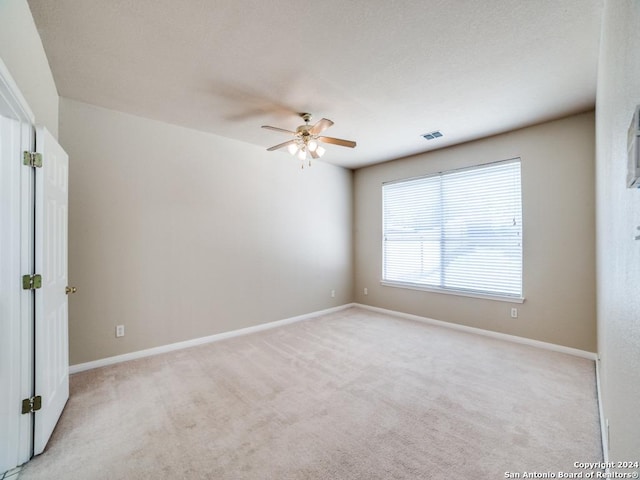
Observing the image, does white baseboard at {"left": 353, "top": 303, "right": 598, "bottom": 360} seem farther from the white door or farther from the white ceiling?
the white door

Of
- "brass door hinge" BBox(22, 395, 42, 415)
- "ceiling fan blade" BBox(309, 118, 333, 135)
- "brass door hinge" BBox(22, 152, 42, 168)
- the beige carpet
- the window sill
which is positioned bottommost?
the beige carpet

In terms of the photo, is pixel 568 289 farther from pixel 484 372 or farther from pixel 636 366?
pixel 636 366

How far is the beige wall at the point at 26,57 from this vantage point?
1.52 m

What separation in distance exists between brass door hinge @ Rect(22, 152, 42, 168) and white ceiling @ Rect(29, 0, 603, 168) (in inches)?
35.1

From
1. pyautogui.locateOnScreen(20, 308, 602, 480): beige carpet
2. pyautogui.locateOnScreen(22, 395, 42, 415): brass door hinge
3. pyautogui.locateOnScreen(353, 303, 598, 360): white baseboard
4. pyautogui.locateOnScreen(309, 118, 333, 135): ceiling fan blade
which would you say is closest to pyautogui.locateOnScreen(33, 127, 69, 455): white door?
pyautogui.locateOnScreen(22, 395, 42, 415): brass door hinge

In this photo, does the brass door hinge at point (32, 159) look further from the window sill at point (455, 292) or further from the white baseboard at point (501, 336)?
the white baseboard at point (501, 336)

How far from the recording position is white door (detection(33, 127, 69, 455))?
73.3 inches

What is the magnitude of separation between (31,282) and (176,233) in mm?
1860

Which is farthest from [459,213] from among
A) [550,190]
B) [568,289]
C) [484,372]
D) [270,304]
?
[270,304]

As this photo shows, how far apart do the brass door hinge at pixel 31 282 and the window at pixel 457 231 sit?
4.59 meters

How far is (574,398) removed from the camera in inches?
96.5

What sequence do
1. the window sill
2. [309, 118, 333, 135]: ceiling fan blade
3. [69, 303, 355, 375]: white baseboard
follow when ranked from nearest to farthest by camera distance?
[309, 118, 333, 135]: ceiling fan blade, [69, 303, 355, 375]: white baseboard, the window sill

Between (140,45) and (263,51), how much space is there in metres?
0.90

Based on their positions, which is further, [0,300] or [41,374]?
[41,374]
